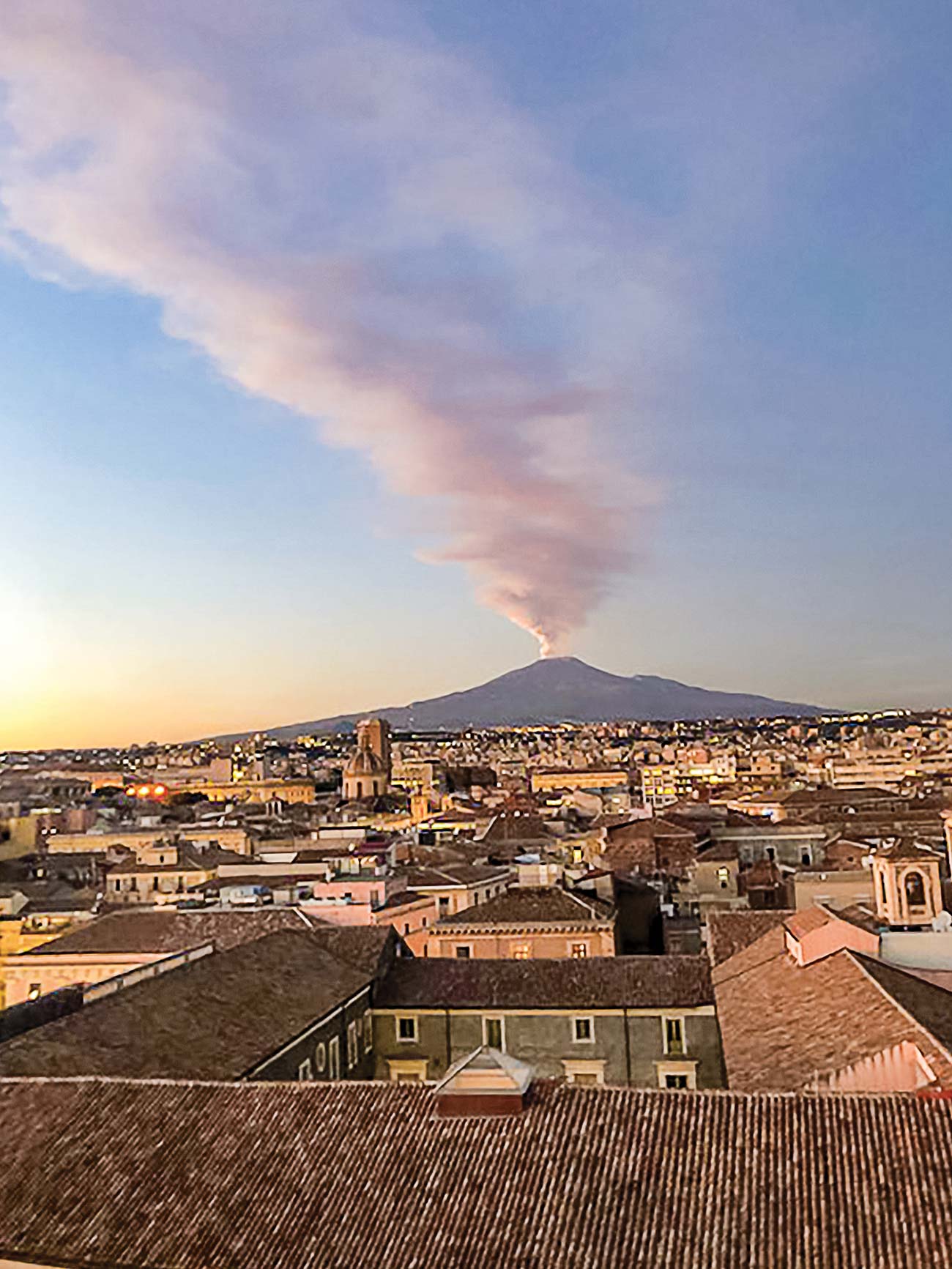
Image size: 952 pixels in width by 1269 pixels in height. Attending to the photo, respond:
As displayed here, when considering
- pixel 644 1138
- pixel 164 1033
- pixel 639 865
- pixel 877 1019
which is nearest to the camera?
pixel 644 1138

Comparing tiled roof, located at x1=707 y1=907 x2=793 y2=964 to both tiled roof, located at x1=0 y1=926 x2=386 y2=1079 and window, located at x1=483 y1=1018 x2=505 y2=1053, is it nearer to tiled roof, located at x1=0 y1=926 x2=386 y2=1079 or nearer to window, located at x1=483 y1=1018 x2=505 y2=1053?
window, located at x1=483 y1=1018 x2=505 y2=1053

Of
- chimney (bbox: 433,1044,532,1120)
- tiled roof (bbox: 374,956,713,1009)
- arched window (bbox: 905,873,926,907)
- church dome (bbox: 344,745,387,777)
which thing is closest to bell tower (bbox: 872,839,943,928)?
arched window (bbox: 905,873,926,907)

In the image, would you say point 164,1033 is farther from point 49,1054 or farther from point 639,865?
point 639,865

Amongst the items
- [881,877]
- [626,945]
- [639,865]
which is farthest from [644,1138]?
[639,865]

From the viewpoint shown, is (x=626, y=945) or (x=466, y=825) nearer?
(x=626, y=945)

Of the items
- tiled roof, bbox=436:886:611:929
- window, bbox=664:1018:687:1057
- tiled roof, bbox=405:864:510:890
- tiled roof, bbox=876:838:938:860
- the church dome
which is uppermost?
the church dome

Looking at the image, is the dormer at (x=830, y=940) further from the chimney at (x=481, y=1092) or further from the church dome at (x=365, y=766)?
the church dome at (x=365, y=766)

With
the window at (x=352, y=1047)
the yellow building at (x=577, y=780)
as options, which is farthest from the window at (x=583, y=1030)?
the yellow building at (x=577, y=780)
